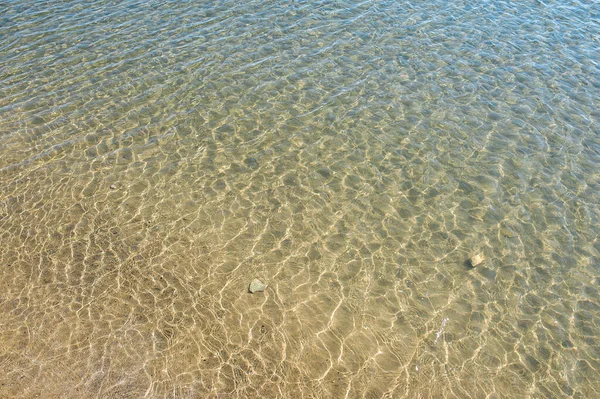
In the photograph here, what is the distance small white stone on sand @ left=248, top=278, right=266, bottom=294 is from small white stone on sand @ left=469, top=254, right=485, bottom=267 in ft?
11.8

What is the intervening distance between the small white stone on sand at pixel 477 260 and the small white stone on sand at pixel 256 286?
3.59 metres

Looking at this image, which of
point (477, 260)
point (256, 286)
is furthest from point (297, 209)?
point (477, 260)

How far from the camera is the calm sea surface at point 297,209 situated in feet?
25.2

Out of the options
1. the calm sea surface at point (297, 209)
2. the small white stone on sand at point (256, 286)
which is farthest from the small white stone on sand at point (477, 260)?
the small white stone on sand at point (256, 286)

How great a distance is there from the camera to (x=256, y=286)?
868cm

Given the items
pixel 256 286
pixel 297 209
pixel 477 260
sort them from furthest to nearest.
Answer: pixel 297 209 → pixel 477 260 → pixel 256 286

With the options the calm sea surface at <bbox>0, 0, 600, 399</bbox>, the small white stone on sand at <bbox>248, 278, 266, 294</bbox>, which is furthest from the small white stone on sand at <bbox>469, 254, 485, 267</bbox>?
the small white stone on sand at <bbox>248, 278, 266, 294</bbox>

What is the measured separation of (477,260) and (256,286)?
149 inches

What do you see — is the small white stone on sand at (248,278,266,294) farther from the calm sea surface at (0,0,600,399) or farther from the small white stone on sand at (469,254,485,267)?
the small white stone on sand at (469,254,485,267)

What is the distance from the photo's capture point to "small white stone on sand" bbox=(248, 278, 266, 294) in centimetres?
863

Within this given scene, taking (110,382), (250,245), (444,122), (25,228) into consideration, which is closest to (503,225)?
(444,122)

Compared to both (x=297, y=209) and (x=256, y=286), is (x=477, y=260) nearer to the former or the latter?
(x=297, y=209)

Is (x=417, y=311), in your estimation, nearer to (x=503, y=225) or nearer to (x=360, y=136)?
(x=503, y=225)

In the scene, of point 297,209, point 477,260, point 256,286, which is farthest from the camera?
point 297,209
